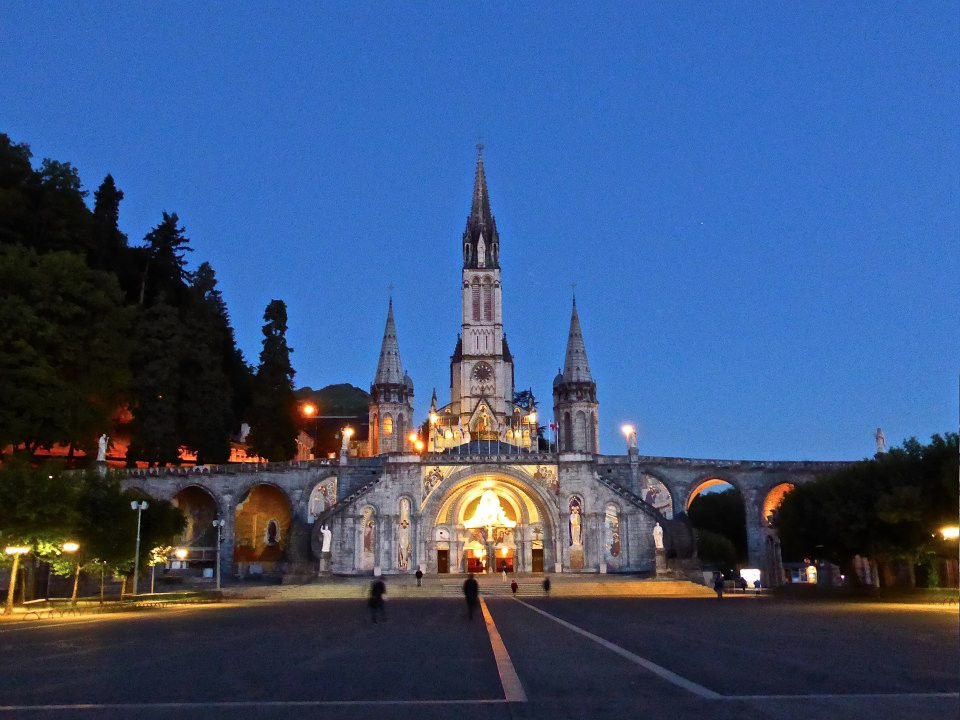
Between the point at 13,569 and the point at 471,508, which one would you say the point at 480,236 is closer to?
the point at 471,508

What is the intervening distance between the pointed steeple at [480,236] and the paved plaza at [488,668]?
64967mm

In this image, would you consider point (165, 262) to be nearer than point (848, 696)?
No

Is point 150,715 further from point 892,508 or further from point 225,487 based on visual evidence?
point 225,487

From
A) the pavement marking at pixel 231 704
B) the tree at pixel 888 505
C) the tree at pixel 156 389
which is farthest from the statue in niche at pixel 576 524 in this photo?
the pavement marking at pixel 231 704

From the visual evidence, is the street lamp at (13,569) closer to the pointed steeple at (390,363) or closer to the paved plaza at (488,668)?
the paved plaza at (488,668)

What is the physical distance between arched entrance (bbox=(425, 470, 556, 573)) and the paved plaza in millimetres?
31340

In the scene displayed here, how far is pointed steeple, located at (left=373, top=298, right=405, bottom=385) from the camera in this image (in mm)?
77500

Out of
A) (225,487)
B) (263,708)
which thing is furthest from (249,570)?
(263,708)

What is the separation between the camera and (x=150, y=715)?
853 centimetres

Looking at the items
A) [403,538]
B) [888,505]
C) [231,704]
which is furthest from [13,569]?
[888,505]

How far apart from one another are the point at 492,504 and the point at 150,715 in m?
47.0

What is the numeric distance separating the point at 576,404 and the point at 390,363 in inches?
710

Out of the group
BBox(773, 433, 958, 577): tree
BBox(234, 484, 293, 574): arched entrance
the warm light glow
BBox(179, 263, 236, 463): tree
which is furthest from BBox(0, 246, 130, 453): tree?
BBox(773, 433, 958, 577): tree

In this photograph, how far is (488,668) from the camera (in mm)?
12234
